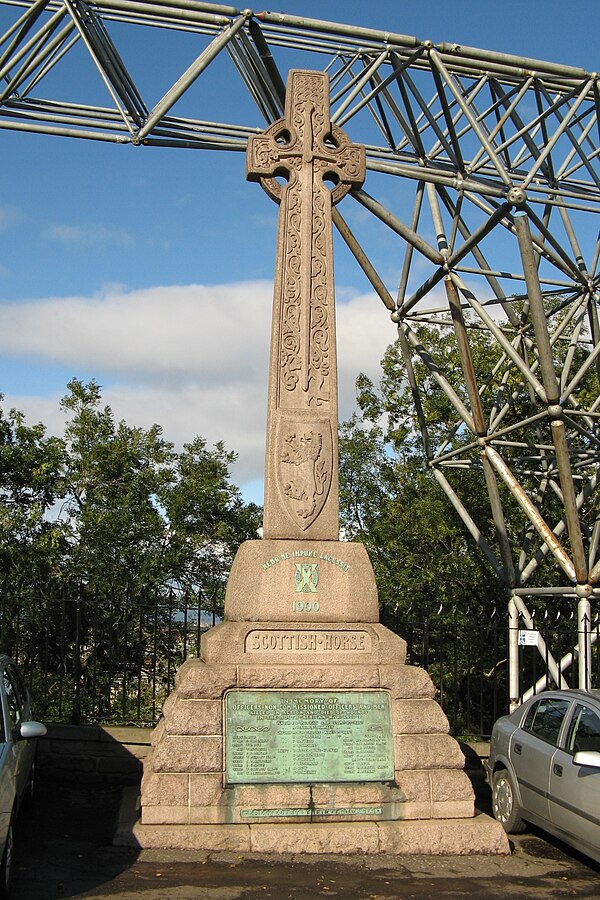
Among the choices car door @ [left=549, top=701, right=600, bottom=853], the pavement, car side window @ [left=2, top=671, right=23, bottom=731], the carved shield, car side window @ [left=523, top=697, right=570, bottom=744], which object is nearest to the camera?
the pavement

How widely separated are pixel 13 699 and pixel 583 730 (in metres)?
5.15

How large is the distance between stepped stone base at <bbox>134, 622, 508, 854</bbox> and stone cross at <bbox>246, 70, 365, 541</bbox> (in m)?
1.11

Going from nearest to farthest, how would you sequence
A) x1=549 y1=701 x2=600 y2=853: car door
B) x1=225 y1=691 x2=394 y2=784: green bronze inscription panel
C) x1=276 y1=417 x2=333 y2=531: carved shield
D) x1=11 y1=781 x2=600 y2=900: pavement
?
1. x1=11 y1=781 x2=600 y2=900: pavement
2. x1=549 y1=701 x2=600 y2=853: car door
3. x1=225 y1=691 x2=394 y2=784: green bronze inscription panel
4. x1=276 y1=417 x2=333 y2=531: carved shield

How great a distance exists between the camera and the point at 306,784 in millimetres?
7914

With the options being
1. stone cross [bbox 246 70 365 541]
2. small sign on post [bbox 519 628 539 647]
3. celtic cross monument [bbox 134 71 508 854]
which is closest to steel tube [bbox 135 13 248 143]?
stone cross [bbox 246 70 365 541]

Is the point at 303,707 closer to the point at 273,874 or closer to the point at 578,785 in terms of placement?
the point at 273,874

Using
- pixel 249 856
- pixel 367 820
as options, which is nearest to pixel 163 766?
pixel 249 856

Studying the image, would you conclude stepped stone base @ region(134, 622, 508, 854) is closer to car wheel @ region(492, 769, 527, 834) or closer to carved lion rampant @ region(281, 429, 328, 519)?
car wheel @ region(492, 769, 527, 834)

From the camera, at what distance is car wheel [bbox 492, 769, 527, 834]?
8953 mm

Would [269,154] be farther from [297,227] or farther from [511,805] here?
[511,805]

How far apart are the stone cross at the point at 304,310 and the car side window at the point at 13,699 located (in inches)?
106

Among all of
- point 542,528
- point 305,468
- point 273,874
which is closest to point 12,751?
point 273,874

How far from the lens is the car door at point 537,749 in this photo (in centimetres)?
837

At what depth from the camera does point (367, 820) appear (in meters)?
7.91
